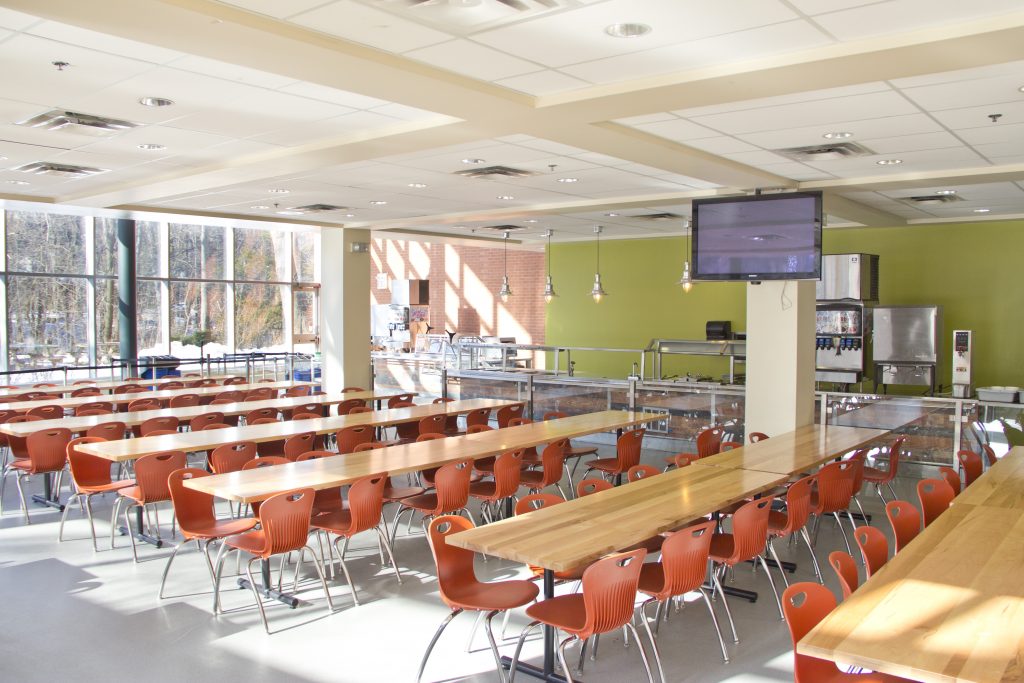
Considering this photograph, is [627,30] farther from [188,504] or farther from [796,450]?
[796,450]

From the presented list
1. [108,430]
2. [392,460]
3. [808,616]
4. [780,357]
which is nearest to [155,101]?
[392,460]

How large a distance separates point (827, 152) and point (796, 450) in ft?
7.67

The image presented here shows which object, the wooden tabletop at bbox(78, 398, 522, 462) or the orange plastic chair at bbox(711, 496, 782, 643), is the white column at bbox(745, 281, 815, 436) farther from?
the orange plastic chair at bbox(711, 496, 782, 643)

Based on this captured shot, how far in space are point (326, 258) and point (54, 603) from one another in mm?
7526

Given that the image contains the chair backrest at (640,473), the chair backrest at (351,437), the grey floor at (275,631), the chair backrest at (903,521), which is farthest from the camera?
the chair backrest at (351,437)

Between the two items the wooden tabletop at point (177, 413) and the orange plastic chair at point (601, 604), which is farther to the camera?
the wooden tabletop at point (177, 413)

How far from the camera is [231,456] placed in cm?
609

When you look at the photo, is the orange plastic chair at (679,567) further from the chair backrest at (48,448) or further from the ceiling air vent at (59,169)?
the ceiling air vent at (59,169)

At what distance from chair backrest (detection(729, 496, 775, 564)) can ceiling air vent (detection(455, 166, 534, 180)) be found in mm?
3868

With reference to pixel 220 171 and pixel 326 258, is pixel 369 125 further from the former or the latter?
pixel 326 258

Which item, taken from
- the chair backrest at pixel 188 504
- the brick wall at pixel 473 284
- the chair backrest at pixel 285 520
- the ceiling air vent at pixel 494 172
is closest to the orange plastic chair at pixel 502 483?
the chair backrest at pixel 285 520

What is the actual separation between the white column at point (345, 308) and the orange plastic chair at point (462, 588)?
7.81m

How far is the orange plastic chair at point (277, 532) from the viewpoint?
461cm

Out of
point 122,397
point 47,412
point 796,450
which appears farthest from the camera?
point 122,397
